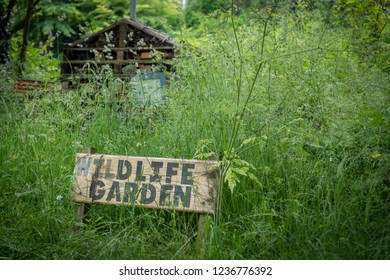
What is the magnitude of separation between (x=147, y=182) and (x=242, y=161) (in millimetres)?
672

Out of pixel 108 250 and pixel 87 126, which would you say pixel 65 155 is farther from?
pixel 108 250

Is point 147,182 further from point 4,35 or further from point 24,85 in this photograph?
point 4,35

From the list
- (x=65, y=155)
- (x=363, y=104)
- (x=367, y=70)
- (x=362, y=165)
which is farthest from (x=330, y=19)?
(x=65, y=155)

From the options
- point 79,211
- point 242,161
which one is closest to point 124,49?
point 79,211

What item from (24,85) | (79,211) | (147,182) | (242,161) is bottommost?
(79,211)

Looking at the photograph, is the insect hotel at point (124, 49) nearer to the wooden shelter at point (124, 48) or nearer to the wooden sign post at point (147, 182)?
the wooden shelter at point (124, 48)

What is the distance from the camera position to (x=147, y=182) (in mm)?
3428

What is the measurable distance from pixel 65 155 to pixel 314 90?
201 centimetres

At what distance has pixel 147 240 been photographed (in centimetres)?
336

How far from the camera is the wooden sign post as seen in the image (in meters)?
3.29

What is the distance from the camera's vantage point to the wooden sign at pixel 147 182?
10.8 feet

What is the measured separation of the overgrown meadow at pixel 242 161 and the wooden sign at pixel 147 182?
0.09 m

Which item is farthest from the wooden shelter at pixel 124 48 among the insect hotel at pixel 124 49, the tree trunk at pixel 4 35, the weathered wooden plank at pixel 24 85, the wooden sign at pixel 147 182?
the wooden sign at pixel 147 182

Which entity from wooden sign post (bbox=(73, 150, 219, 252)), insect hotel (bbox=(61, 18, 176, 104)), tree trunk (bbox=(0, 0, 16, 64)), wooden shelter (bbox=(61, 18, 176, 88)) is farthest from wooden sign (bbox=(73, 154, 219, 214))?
tree trunk (bbox=(0, 0, 16, 64))
